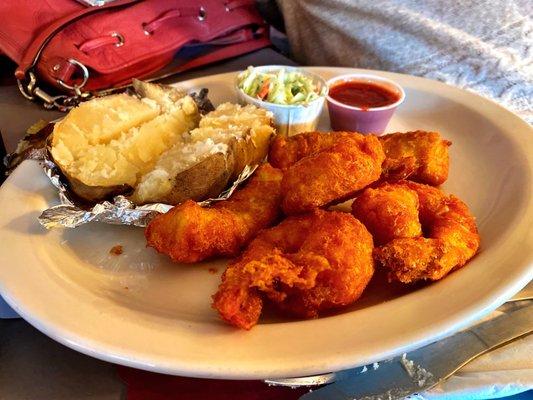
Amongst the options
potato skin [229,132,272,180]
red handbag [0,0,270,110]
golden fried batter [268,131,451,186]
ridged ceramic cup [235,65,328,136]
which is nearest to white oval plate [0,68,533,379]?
golden fried batter [268,131,451,186]

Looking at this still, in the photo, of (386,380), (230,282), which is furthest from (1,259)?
(386,380)

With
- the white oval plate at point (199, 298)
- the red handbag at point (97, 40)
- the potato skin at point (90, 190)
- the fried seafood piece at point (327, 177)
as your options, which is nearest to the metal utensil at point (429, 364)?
the white oval plate at point (199, 298)

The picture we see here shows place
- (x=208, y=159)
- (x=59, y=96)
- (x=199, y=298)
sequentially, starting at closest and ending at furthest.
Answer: (x=199, y=298) < (x=208, y=159) < (x=59, y=96)

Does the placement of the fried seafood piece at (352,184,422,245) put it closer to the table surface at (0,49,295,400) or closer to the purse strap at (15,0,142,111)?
the table surface at (0,49,295,400)

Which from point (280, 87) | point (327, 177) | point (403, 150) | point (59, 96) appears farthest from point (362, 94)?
point (59, 96)

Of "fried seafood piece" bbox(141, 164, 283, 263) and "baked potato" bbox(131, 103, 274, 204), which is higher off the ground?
"baked potato" bbox(131, 103, 274, 204)

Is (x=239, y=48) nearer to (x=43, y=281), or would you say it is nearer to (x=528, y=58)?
(x=528, y=58)

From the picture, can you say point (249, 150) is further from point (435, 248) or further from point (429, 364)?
point (429, 364)
